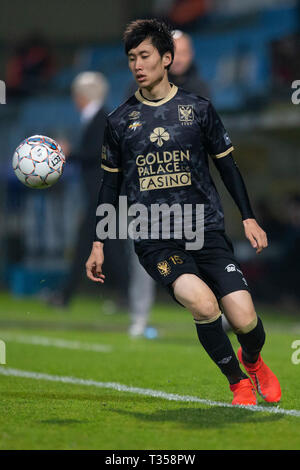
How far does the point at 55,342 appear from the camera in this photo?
32.1 ft

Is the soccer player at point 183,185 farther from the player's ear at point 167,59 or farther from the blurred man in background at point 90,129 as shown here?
the blurred man in background at point 90,129

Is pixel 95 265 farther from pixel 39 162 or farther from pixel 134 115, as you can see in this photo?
pixel 134 115

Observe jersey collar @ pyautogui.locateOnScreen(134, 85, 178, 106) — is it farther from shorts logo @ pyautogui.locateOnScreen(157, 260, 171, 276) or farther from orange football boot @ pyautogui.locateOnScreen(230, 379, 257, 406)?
orange football boot @ pyautogui.locateOnScreen(230, 379, 257, 406)

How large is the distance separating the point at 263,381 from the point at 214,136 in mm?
1563

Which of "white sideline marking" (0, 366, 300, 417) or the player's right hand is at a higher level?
the player's right hand

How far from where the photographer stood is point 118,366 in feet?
26.2

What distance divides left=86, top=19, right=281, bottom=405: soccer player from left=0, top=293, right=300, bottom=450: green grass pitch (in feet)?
1.38

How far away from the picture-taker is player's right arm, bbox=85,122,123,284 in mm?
Answer: 5988

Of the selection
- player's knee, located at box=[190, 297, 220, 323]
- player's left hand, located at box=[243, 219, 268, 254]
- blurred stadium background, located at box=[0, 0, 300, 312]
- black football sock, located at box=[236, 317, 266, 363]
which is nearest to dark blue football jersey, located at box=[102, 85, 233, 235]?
player's left hand, located at box=[243, 219, 268, 254]

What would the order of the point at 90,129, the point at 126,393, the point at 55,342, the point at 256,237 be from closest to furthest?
1. the point at 256,237
2. the point at 126,393
3. the point at 55,342
4. the point at 90,129

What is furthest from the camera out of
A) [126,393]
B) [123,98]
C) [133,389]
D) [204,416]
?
[123,98]

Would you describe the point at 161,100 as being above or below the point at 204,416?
above

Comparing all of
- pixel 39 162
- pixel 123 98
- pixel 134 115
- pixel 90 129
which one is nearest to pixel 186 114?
pixel 134 115
